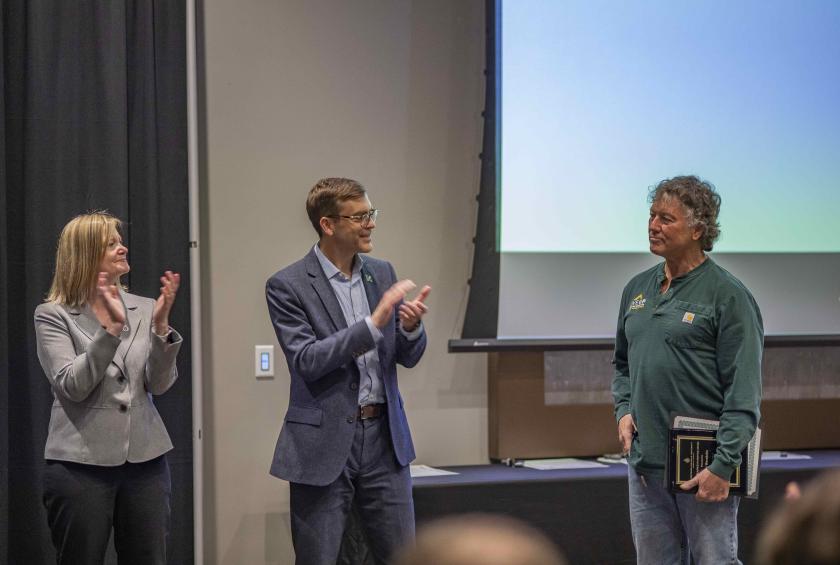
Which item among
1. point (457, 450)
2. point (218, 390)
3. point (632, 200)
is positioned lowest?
point (457, 450)

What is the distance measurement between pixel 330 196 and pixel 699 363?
115cm

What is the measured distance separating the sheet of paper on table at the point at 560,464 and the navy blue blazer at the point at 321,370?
3.95 feet

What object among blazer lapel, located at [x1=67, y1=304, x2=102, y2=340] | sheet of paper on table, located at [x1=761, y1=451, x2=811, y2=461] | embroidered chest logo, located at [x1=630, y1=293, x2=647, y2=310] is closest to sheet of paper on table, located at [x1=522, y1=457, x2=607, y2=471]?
sheet of paper on table, located at [x1=761, y1=451, x2=811, y2=461]

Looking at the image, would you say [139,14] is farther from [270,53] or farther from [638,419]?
[638,419]

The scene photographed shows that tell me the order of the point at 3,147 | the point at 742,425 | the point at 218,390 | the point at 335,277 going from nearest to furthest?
the point at 742,425 < the point at 335,277 < the point at 3,147 < the point at 218,390

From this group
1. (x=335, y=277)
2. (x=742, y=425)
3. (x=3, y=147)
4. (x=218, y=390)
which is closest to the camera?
(x=742, y=425)

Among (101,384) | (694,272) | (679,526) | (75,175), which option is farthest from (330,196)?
(679,526)

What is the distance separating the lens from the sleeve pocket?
2824 millimetres

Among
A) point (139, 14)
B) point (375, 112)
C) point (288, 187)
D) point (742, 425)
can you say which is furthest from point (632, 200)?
point (139, 14)

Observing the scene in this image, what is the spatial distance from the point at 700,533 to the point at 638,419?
0.35 metres

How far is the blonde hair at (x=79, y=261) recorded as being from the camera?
2.81 meters

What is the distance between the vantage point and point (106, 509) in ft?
8.95

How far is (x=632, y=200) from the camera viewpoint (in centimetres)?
415

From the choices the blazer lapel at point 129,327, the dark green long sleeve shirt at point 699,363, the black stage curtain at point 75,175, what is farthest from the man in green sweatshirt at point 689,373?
the black stage curtain at point 75,175
